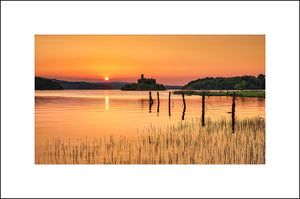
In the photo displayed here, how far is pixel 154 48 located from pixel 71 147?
486 cm

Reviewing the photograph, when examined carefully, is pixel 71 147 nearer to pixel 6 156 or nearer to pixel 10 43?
pixel 6 156

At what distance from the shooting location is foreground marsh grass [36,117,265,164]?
29.9ft

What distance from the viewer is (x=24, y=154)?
812 cm

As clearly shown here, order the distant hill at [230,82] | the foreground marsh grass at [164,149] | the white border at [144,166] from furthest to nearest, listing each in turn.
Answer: the distant hill at [230,82]
the foreground marsh grass at [164,149]
the white border at [144,166]

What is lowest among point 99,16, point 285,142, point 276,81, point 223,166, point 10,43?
point 223,166

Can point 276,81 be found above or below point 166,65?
below

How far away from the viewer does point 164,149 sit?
33.8 ft

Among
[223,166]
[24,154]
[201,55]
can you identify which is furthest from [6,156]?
[201,55]

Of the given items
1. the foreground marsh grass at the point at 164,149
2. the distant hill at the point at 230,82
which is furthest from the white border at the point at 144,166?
the distant hill at the point at 230,82

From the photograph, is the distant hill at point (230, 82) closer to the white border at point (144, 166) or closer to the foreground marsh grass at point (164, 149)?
the foreground marsh grass at point (164, 149)

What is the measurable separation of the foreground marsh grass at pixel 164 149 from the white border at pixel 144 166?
0.78m

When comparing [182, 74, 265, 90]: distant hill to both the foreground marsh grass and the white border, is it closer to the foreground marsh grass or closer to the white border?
the foreground marsh grass

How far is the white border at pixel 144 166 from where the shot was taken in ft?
25.3

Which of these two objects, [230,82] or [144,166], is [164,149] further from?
[230,82]
